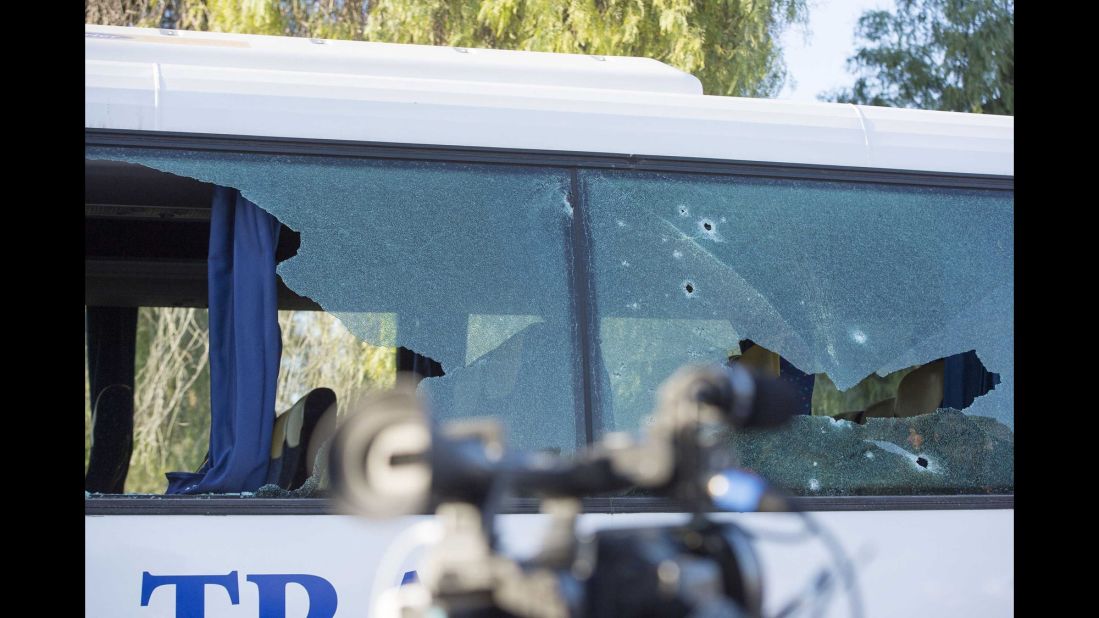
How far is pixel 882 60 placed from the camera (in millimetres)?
12938

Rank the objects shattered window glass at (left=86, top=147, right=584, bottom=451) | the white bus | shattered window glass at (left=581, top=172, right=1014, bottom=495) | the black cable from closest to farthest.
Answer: the black cable
the white bus
shattered window glass at (left=86, top=147, right=584, bottom=451)
shattered window glass at (left=581, top=172, right=1014, bottom=495)

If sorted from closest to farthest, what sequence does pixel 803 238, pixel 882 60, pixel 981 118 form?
pixel 803 238 → pixel 981 118 → pixel 882 60

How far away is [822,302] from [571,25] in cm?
736

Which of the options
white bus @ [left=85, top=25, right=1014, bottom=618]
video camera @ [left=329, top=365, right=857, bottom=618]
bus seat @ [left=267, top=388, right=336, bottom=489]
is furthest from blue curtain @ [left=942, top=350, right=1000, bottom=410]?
video camera @ [left=329, top=365, right=857, bottom=618]

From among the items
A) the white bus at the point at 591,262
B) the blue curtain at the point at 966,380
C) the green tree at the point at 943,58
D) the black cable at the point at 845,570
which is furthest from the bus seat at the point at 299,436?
the green tree at the point at 943,58

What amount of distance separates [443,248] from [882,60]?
10.4m

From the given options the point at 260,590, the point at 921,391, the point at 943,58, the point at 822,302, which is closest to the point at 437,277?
the point at 260,590

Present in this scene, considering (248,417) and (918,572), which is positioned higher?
(248,417)

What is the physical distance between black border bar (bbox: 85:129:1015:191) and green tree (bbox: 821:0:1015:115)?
881 cm

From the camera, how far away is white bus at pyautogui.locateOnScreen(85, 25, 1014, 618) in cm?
343

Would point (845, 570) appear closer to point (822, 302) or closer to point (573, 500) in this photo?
point (573, 500)

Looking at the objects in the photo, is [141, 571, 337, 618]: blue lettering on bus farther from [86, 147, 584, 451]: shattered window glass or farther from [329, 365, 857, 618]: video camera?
[329, 365, 857, 618]: video camera

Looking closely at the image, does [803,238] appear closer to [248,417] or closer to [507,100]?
[507,100]
